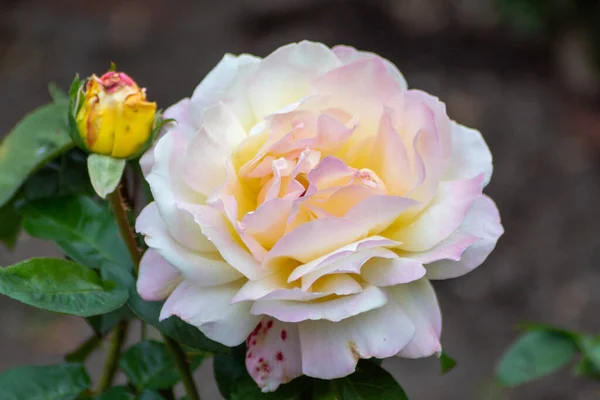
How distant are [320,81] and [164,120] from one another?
98 millimetres

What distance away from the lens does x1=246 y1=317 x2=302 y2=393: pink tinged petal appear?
0.41m

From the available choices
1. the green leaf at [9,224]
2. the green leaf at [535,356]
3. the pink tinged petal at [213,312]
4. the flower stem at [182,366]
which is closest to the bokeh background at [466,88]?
the green leaf at [535,356]

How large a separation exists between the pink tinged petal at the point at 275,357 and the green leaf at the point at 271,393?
0.03m

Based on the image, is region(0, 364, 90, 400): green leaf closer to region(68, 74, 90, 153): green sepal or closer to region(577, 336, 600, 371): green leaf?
region(68, 74, 90, 153): green sepal

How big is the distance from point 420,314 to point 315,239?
0.24ft

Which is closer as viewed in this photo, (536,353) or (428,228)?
(428,228)

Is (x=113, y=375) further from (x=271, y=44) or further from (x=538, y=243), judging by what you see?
(x=271, y=44)

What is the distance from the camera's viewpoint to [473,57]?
295 cm

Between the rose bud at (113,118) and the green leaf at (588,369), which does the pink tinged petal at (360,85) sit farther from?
the green leaf at (588,369)

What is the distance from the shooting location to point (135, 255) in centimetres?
48

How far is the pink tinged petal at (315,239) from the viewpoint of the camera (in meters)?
0.39

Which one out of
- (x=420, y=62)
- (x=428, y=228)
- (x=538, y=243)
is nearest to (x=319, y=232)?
(x=428, y=228)

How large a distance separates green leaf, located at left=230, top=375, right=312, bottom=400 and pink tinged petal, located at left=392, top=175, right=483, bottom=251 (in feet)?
0.34

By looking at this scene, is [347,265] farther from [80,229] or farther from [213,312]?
[80,229]
